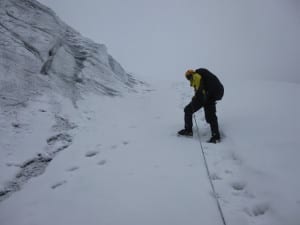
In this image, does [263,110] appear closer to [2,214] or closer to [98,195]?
[98,195]

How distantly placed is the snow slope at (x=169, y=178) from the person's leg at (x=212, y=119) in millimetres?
338

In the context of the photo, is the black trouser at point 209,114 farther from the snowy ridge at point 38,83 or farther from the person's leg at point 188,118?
the snowy ridge at point 38,83

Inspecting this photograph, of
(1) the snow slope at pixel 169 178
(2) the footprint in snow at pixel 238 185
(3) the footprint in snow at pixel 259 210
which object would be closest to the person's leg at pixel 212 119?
(1) the snow slope at pixel 169 178

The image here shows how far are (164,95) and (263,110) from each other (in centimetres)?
665

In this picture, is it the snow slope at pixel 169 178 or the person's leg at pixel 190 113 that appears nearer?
the snow slope at pixel 169 178

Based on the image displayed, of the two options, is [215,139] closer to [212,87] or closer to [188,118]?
[188,118]

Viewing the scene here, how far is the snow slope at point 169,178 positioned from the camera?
11.6 feet

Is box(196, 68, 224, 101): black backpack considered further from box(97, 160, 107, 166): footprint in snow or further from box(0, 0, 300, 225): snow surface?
box(97, 160, 107, 166): footprint in snow

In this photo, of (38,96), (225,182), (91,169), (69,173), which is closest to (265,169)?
(225,182)

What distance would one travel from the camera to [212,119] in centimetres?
640

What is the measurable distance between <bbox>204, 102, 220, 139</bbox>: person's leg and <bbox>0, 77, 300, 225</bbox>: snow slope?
1.11 ft

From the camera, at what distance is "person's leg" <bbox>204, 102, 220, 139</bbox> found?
6239mm

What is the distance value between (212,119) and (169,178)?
2.62m

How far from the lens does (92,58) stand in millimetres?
14445
